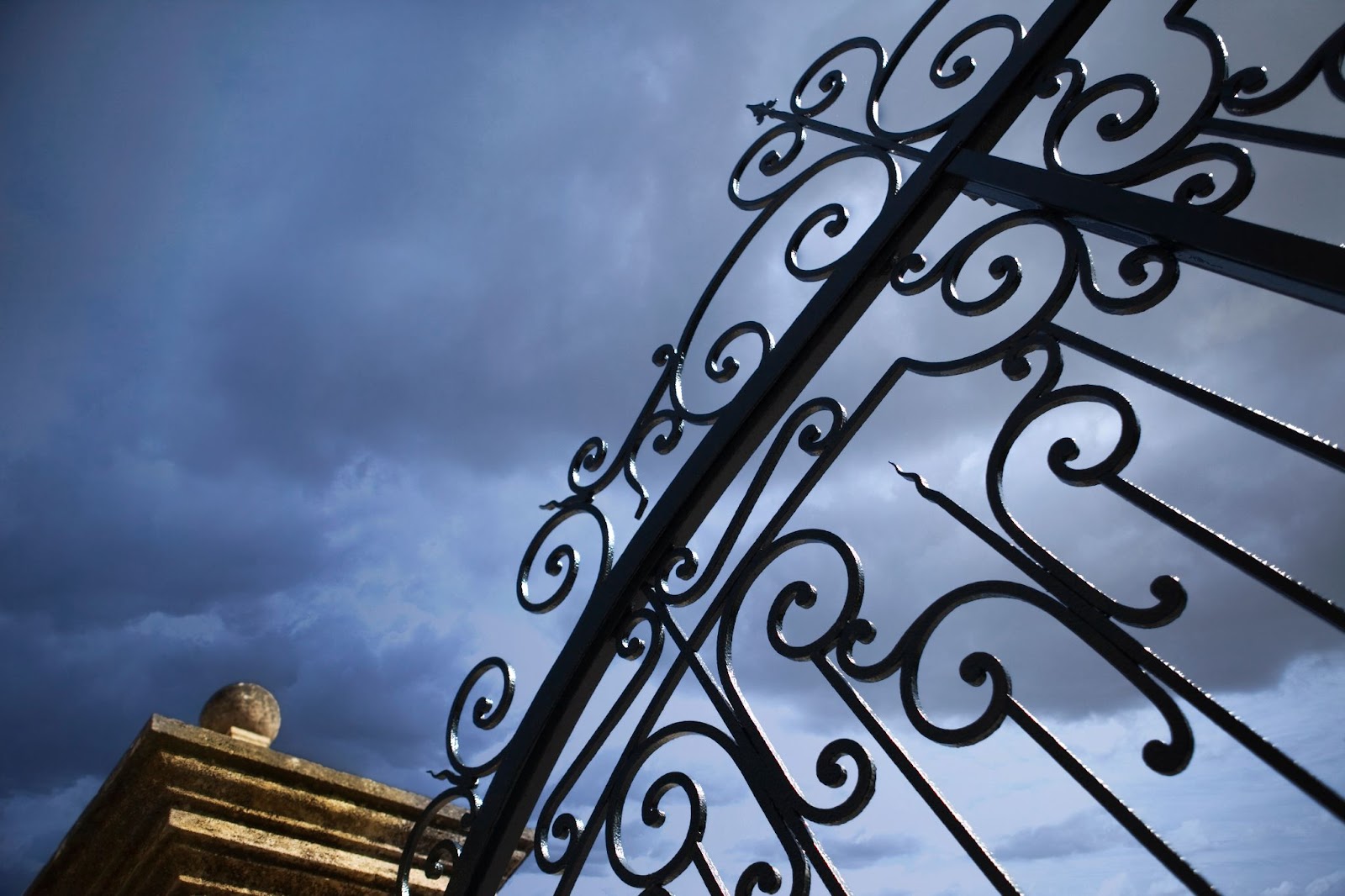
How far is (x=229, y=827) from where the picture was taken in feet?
7.05

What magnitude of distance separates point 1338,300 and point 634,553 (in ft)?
4.12

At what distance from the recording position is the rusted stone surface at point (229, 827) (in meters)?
2.10

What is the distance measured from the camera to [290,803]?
2230 millimetres

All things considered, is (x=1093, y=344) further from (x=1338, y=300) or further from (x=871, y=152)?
(x=871, y=152)

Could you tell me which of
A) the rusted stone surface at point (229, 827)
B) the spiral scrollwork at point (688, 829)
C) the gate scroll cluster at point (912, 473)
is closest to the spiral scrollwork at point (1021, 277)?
the gate scroll cluster at point (912, 473)

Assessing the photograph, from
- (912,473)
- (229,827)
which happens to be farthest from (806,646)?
(229,827)

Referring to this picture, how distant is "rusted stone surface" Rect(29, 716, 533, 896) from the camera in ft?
6.89

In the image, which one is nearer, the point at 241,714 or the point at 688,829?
the point at 688,829

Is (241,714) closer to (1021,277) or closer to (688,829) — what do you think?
(688,829)

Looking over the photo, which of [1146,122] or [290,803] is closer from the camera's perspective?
[1146,122]

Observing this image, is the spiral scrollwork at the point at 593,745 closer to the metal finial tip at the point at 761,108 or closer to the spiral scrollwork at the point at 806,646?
the spiral scrollwork at the point at 806,646

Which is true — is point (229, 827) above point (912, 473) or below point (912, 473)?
below

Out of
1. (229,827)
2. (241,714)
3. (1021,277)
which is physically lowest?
(229,827)

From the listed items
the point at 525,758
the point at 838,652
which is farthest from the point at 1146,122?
the point at 525,758
